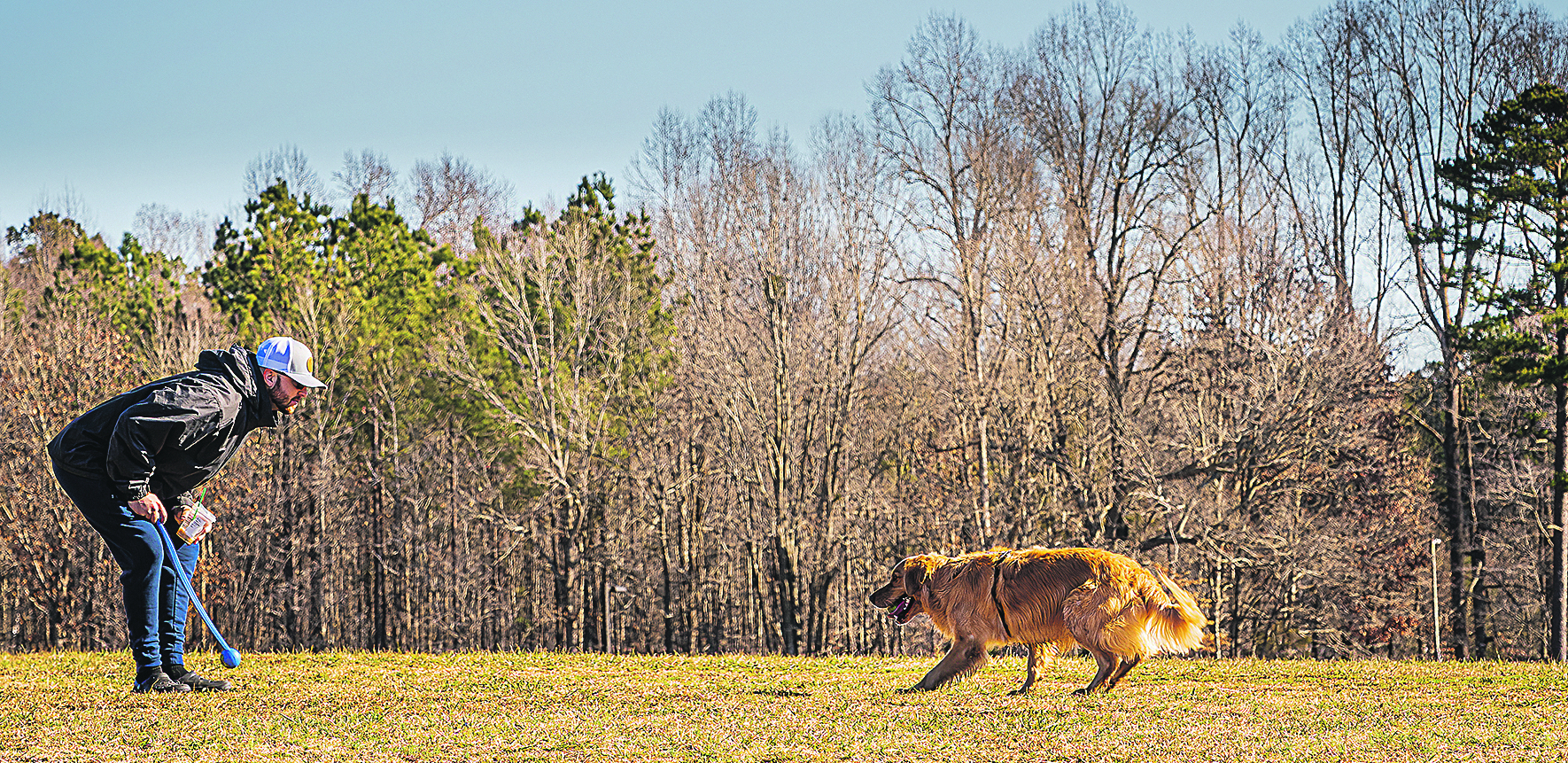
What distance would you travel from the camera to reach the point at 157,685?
7.00 meters

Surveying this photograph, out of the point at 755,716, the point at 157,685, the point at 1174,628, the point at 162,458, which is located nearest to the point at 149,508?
the point at 162,458

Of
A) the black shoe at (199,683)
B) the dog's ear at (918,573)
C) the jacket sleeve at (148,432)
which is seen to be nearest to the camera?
the jacket sleeve at (148,432)

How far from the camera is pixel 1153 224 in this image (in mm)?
26891

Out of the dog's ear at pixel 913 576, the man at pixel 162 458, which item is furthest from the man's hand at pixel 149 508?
the dog's ear at pixel 913 576

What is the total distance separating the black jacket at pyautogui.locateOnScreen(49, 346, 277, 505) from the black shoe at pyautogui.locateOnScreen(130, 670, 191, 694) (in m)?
0.97

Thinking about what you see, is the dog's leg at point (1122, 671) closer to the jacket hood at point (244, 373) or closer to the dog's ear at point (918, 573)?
the dog's ear at point (918, 573)

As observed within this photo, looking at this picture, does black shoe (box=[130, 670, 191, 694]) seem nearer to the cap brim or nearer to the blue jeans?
the blue jeans

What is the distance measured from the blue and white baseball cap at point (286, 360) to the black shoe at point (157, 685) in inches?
70.6

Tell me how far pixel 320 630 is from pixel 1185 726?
101ft

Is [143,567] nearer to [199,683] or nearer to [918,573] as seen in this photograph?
[199,683]

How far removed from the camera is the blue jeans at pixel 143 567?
6719 mm

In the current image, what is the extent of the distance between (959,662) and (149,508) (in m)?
4.61

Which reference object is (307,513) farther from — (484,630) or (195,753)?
(195,753)

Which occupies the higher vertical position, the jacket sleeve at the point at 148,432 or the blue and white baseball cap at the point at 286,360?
the blue and white baseball cap at the point at 286,360
